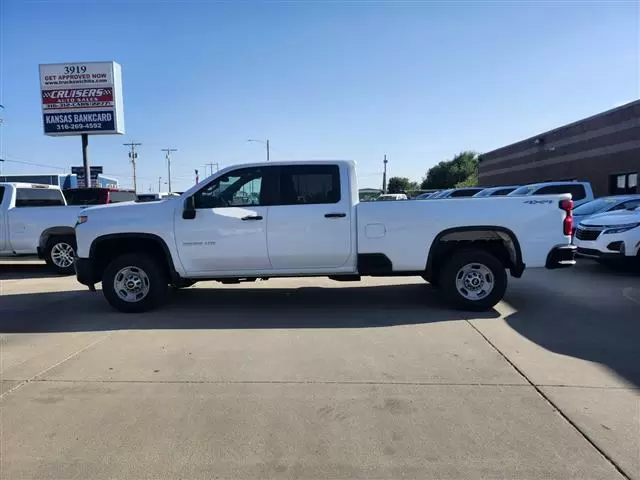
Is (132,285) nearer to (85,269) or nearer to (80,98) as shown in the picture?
(85,269)

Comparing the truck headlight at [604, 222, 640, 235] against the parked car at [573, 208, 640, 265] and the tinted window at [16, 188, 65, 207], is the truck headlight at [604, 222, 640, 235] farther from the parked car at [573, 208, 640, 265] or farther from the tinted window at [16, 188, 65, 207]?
the tinted window at [16, 188, 65, 207]

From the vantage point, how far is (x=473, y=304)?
6.57 meters

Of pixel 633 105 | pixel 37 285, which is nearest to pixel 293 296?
pixel 37 285

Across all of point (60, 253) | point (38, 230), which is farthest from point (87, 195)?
point (60, 253)

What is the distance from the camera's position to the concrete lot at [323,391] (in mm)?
3062

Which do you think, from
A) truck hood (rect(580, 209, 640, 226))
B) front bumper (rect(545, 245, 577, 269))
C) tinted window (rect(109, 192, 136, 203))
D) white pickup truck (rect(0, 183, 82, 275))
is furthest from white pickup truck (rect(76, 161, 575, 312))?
tinted window (rect(109, 192, 136, 203))

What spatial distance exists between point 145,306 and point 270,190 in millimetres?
2371

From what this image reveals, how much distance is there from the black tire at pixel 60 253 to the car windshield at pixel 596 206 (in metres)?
12.1

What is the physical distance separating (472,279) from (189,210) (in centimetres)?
391

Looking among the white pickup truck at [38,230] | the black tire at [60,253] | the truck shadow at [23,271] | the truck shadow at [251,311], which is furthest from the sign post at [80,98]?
the truck shadow at [251,311]

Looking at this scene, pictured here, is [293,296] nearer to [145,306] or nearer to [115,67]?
[145,306]

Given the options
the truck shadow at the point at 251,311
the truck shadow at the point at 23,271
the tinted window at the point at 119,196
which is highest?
the tinted window at the point at 119,196

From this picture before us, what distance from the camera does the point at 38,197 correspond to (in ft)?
36.4

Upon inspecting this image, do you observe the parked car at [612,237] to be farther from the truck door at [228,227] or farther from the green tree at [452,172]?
the green tree at [452,172]
